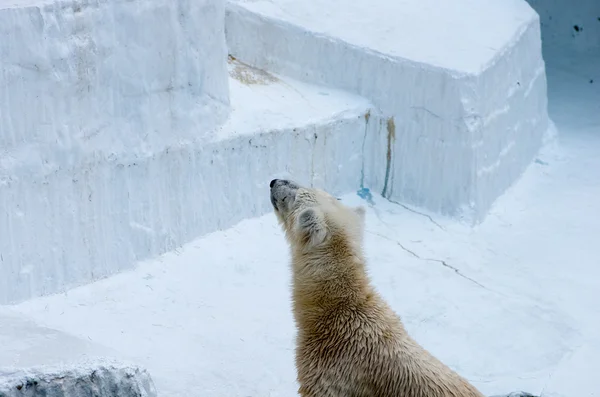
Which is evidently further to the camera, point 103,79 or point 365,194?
point 365,194

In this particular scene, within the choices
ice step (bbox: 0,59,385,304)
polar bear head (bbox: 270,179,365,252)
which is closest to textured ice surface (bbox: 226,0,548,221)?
ice step (bbox: 0,59,385,304)

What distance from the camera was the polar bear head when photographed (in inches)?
153

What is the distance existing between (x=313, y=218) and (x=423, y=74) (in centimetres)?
273

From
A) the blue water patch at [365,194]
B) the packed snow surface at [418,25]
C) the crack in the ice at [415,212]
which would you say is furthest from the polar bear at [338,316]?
the packed snow surface at [418,25]

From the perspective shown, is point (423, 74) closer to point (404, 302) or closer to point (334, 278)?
point (404, 302)

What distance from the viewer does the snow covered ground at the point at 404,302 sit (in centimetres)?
495

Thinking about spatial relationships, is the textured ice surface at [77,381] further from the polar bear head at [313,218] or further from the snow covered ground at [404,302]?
the snow covered ground at [404,302]

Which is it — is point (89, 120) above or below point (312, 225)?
below

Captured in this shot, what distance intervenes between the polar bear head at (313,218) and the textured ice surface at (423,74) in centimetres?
240

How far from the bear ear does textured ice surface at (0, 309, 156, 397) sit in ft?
2.60

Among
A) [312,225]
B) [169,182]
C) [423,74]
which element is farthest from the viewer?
[423,74]

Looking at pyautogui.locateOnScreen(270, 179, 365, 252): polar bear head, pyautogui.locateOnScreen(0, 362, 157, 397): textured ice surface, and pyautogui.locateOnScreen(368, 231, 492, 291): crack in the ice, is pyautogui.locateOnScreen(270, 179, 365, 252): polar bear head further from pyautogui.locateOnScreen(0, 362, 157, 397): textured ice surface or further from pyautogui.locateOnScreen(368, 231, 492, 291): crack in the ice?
pyautogui.locateOnScreen(368, 231, 492, 291): crack in the ice

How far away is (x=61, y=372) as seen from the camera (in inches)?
136

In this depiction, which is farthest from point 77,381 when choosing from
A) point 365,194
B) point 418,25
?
point 418,25
